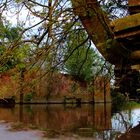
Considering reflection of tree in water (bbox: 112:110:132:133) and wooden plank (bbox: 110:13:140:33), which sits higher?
wooden plank (bbox: 110:13:140:33)

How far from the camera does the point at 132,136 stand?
7465 mm

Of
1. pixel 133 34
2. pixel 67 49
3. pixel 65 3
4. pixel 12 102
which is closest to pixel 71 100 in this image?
pixel 12 102

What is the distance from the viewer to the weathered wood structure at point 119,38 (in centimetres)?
560

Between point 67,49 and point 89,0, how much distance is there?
3.52 m

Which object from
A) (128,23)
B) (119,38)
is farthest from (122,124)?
(128,23)

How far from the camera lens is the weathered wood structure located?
5600mm

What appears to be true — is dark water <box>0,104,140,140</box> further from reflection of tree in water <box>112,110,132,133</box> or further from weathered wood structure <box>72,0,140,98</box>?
weathered wood structure <box>72,0,140,98</box>

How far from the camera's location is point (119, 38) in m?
5.68

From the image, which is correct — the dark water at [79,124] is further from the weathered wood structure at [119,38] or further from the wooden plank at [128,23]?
the wooden plank at [128,23]

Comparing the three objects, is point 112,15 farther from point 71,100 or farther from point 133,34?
point 71,100

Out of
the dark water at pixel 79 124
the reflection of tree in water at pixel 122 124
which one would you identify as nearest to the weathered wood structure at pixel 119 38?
the dark water at pixel 79 124

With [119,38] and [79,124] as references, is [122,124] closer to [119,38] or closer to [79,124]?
[79,124]

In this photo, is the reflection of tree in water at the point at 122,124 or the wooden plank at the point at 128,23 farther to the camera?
the reflection of tree in water at the point at 122,124

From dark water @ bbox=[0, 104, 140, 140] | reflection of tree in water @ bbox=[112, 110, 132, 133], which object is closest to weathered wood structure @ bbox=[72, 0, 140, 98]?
dark water @ bbox=[0, 104, 140, 140]
